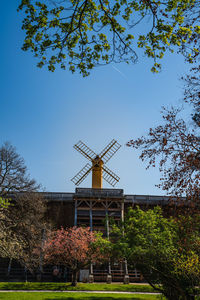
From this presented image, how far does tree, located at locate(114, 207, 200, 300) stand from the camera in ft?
35.2

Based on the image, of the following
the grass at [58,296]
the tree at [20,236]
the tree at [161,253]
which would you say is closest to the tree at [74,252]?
the grass at [58,296]

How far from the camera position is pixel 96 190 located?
28.7 metres

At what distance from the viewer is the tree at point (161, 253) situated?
10.7m

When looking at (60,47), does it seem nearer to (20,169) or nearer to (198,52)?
(198,52)

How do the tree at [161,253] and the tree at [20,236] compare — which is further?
the tree at [20,236]

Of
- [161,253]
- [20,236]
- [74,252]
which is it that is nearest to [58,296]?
[20,236]

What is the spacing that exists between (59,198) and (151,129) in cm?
2512

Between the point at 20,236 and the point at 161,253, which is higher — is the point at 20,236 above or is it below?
above

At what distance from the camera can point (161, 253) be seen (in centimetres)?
1162

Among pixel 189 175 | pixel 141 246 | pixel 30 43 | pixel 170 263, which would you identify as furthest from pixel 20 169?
pixel 189 175

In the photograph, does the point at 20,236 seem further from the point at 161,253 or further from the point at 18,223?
the point at 161,253

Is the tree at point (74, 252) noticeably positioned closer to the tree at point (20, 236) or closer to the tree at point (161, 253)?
the tree at point (20, 236)

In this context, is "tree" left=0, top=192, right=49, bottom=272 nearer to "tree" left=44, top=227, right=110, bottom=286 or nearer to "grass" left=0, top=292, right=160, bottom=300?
"grass" left=0, top=292, right=160, bottom=300

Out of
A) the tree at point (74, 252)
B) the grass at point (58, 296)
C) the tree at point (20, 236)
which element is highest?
the tree at point (20, 236)
